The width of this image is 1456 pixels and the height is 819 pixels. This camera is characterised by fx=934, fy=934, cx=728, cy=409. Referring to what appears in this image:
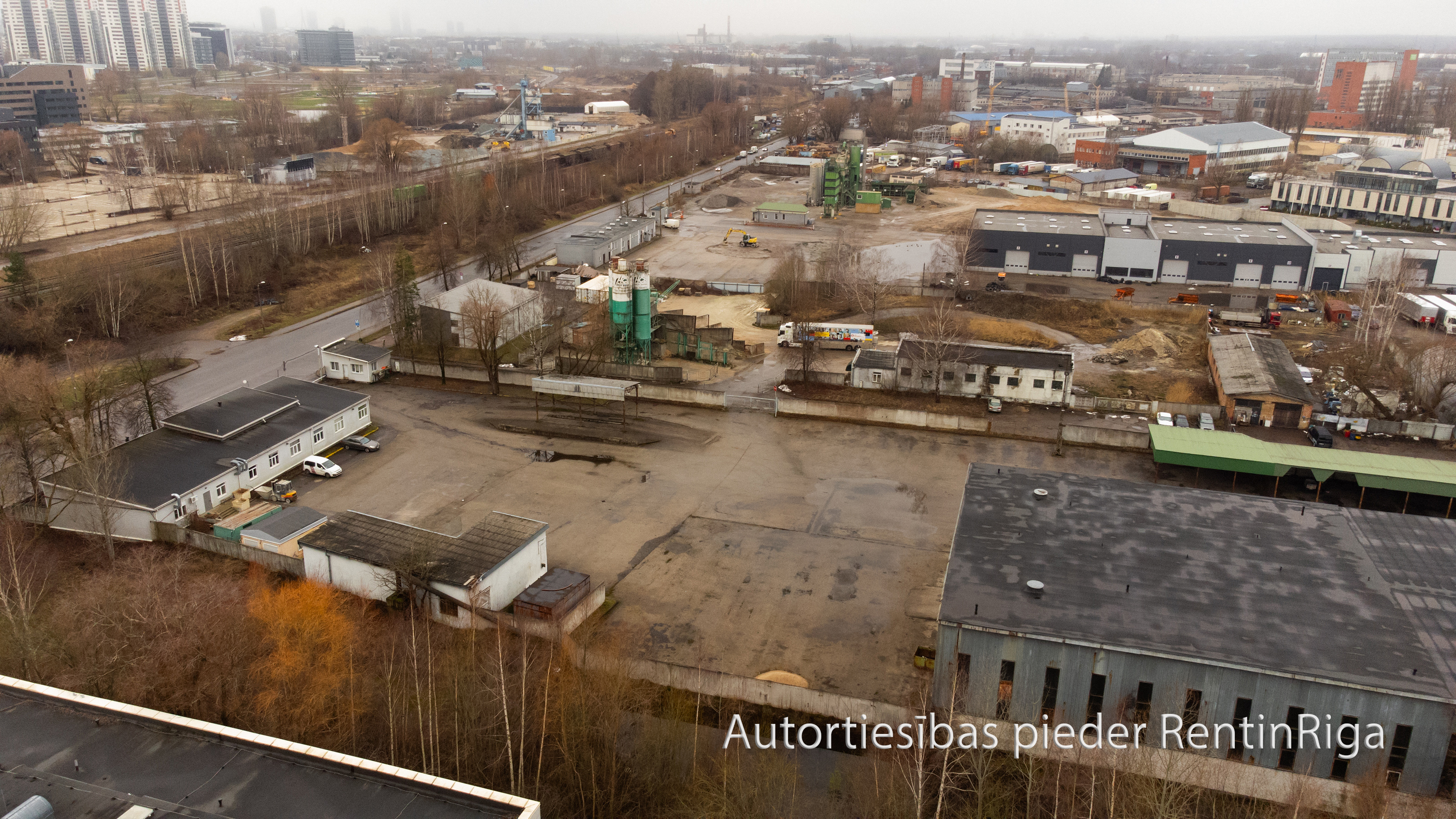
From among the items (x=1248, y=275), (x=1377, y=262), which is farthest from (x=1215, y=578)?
(x=1377, y=262)

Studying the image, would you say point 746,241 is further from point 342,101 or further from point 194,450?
point 342,101

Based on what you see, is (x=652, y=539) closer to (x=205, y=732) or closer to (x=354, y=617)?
(x=354, y=617)

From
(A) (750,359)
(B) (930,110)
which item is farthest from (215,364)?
(B) (930,110)

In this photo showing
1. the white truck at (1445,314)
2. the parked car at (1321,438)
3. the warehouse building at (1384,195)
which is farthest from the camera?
the warehouse building at (1384,195)

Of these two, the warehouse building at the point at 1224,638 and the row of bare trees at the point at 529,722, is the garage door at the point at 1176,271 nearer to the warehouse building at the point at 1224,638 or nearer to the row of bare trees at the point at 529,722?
the warehouse building at the point at 1224,638

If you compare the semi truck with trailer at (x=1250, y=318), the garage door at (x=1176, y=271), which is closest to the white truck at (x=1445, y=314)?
the semi truck with trailer at (x=1250, y=318)

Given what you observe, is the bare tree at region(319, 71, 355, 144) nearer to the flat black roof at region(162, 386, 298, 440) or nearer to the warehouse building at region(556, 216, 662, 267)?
the warehouse building at region(556, 216, 662, 267)
